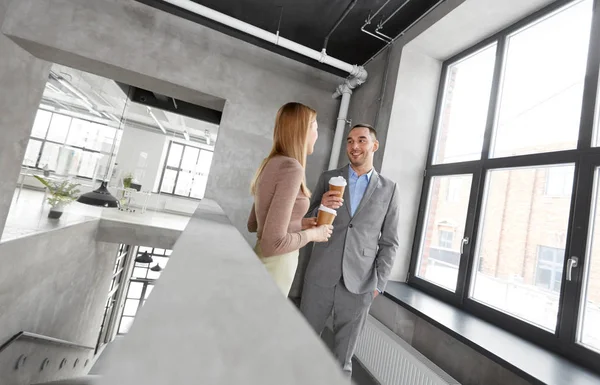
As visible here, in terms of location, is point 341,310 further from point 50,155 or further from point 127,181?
point 127,181

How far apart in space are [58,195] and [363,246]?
213 inches

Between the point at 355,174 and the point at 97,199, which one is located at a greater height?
the point at 355,174

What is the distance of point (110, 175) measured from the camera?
7.95 meters

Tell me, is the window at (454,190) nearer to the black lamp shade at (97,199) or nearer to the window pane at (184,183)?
the black lamp shade at (97,199)

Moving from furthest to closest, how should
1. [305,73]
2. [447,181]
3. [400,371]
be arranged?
1. [305,73]
2. [447,181]
3. [400,371]

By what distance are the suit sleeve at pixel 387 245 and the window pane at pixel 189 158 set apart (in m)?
10.4

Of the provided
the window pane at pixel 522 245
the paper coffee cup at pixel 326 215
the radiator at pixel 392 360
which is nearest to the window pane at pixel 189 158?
the radiator at pixel 392 360

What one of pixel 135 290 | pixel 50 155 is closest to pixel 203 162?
pixel 50 155

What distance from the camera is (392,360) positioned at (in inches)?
93.5

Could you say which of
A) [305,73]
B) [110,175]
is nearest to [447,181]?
[305,73]

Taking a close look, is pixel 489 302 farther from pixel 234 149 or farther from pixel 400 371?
pixel 234 149

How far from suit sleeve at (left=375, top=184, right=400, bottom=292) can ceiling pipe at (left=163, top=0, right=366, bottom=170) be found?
1886 mm

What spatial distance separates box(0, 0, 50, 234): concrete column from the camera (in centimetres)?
334

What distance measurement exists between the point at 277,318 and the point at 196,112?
7.74 metres
